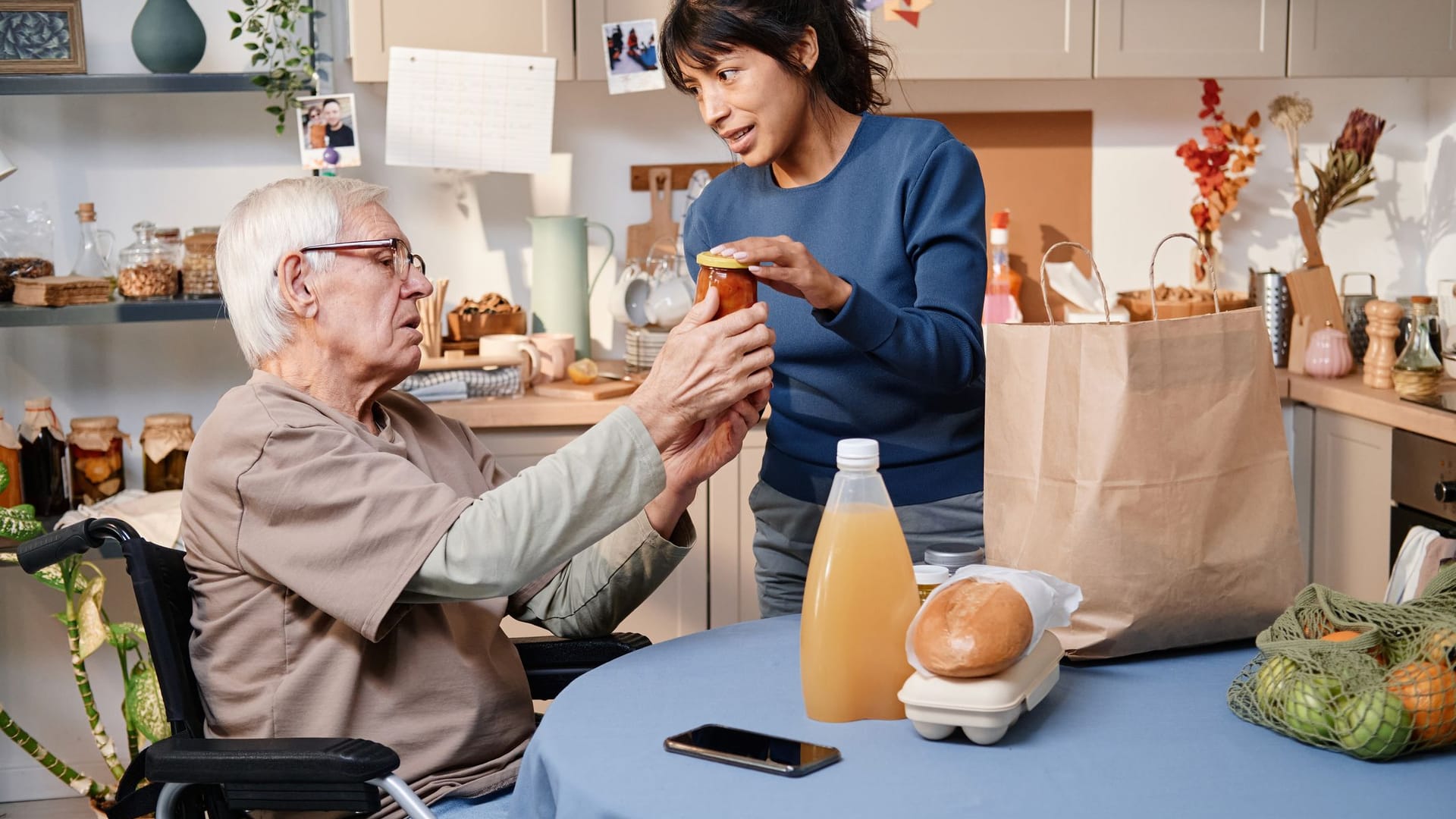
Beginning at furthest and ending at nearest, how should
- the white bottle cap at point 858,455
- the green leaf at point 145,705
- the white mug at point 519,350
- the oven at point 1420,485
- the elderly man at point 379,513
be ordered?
the white mug at point 519,350, the green leaf at point 145,705, the oven at point 1420,485, the elderly man at point 379,513, the white bottle cap at point 858,455

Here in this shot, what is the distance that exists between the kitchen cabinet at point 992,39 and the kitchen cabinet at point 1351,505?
95cm

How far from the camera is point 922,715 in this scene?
41.6 inches

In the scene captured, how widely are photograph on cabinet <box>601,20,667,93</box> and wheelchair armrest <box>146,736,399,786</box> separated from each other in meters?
1.92

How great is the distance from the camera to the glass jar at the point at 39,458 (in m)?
2.71

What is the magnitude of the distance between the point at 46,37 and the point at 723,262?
80.4 inches

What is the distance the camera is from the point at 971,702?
1033 mm

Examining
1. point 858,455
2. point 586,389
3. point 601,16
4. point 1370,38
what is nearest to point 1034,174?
point 1370,38

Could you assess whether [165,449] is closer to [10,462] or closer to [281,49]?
[10,462]

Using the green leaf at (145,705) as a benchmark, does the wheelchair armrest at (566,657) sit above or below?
above

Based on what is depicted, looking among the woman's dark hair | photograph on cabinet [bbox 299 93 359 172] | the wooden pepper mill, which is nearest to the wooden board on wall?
the wooden pepper mill

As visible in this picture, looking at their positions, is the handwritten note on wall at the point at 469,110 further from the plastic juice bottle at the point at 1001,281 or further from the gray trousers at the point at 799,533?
the gray trousers at the point at 799,533

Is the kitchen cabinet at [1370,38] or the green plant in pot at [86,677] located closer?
the green plant in pot at [86,677]

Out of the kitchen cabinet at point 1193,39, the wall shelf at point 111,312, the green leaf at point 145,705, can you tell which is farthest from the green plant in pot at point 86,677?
the kitchen cabinet at point 1193,39

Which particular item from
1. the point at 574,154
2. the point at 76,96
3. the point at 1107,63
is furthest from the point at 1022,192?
the point at 76,96
